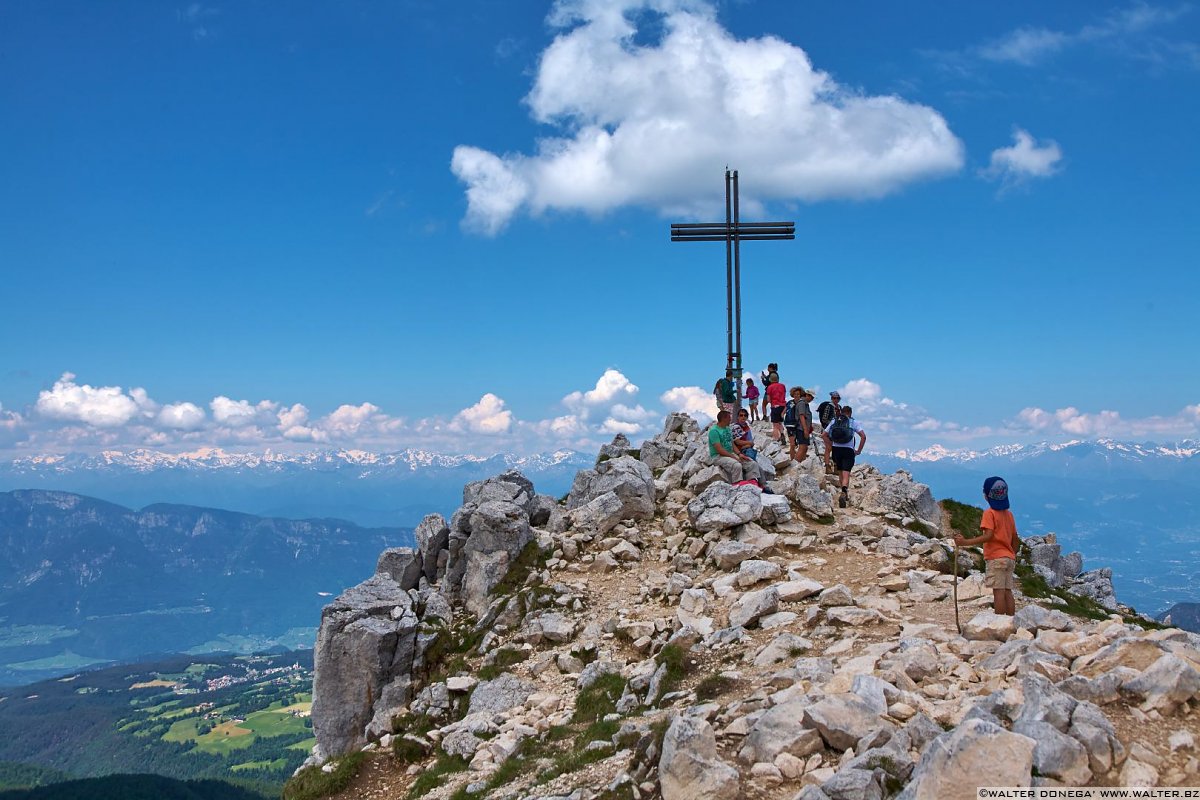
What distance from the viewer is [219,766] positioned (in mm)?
176625

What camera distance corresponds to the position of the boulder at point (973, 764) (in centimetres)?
716

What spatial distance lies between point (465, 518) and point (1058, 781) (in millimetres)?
19358

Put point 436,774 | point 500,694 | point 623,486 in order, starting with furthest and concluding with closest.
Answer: point 623,486 < point 500,694 < point 436,774

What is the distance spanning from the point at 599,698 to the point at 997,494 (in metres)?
8.46

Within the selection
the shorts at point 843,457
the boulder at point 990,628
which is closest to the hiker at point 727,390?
the shorts at point 843,457

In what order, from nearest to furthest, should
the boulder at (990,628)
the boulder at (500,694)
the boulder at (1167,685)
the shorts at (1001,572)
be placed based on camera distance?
the boulder at (1167,685), the boulder at (990,628), the shorts at (1001,572), the boulder at (500,694)

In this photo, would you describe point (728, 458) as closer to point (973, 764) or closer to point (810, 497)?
point (810, 497)

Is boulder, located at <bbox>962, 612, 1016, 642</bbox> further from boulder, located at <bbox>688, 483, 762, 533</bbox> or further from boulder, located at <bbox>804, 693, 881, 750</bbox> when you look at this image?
boulder, located at <bbox>688, 483, 762, 533</bbox>

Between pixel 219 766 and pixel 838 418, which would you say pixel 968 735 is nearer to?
pixel 838 418

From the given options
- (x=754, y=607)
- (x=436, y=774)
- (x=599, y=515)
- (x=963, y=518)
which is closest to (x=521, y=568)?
(x=599, y=515)

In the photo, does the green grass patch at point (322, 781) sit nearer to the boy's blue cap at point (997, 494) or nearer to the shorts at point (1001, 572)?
the shorts at point (1001, 572)

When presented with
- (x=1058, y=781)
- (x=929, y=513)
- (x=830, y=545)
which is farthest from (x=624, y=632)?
(x=929, y=513)

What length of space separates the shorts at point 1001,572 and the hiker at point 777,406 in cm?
1761

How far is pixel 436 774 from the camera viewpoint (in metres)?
14.0
